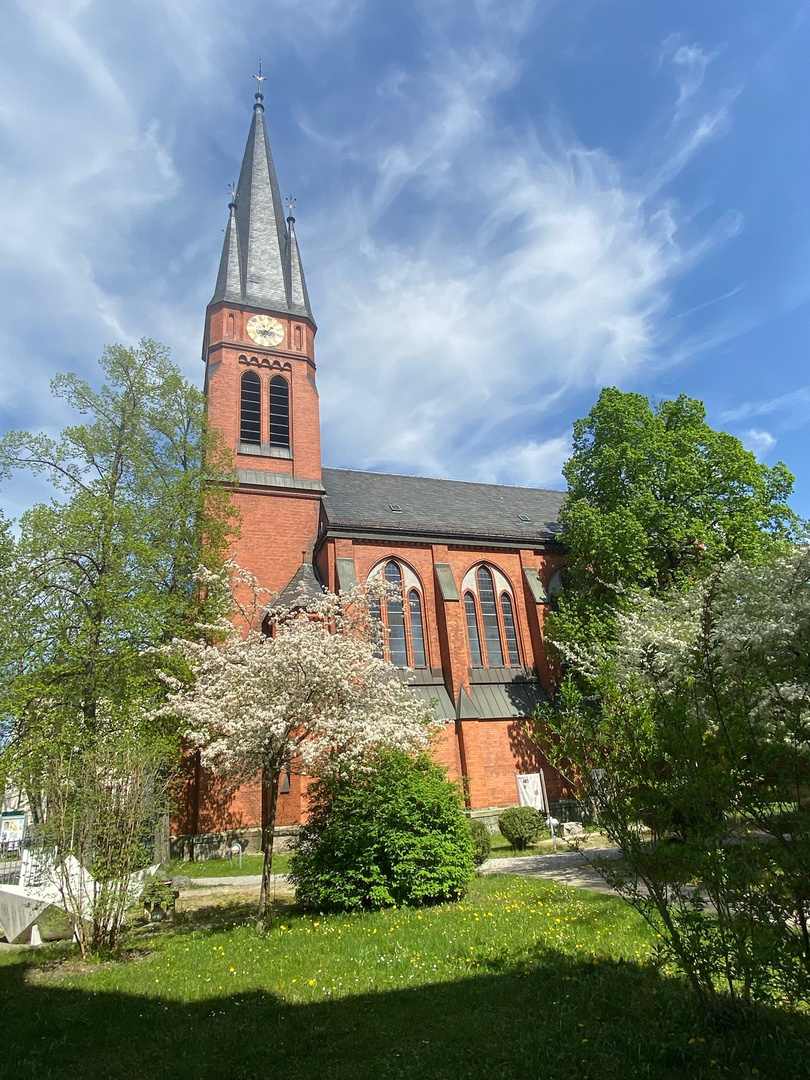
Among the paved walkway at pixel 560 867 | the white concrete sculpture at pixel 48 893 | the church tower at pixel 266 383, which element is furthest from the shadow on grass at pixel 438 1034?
the church tower at pixel 266 383

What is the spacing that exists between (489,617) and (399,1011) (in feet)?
62.0

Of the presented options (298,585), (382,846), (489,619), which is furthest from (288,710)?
(489,619)

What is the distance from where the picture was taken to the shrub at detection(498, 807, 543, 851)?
15500 mm

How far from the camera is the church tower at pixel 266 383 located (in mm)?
23188

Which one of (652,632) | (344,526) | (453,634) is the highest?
(344,526)

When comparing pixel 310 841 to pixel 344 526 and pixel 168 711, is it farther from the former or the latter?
pixel 344 526

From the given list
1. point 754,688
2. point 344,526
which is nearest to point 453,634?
point 344,526

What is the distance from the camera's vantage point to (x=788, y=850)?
373 centimetres


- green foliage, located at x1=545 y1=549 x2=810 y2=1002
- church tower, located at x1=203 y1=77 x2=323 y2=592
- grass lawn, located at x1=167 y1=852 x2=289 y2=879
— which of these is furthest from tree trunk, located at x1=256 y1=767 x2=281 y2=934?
church tower, located at x1=203 y1=77 x2=323 y2=592

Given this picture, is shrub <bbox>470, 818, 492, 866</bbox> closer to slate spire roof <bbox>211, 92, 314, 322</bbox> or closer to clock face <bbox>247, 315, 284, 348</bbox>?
clock face <bbox>247, 315, 284, 348</bbox>

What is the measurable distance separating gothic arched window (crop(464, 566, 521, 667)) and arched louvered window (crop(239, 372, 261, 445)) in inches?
423

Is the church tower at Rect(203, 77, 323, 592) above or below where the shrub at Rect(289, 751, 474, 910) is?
above

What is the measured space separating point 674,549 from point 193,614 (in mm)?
15019

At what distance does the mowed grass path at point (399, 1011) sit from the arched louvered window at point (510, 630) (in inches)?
597
